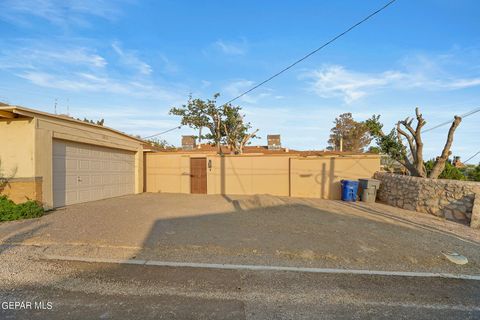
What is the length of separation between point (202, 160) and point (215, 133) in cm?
951

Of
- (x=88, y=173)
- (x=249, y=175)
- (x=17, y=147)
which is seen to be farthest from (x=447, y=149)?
(x=17, y=147)

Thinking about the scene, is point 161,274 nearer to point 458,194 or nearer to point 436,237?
point 436,237

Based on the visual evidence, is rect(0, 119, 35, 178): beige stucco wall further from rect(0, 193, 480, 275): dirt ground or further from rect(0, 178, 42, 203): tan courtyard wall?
rect(0, 193, 480, 275): dirt ground

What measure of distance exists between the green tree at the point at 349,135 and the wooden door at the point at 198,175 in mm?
26832

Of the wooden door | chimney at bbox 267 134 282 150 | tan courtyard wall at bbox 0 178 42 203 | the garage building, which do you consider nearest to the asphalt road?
tan courtyard wall at bbox 0 178 42 203

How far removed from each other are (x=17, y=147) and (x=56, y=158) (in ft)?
4.03

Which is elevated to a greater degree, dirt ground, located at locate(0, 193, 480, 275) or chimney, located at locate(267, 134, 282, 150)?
chimney, located at locate(267, 134, 282, 150)

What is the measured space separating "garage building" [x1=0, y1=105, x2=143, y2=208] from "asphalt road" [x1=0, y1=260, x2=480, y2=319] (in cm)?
535

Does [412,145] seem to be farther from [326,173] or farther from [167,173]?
[167,173]

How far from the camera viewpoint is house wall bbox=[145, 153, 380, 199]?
47.9 feet

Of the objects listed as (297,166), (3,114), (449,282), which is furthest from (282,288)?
(297,166)

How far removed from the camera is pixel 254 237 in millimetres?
6691

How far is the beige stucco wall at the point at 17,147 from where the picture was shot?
29.6 feet

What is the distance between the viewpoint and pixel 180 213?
952cm
